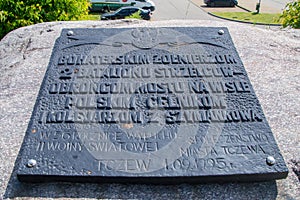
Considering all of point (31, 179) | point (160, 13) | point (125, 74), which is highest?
point (125, 74)

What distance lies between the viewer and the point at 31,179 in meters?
1.61

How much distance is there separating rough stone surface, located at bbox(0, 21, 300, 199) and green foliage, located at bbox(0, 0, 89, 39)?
2.31 ft

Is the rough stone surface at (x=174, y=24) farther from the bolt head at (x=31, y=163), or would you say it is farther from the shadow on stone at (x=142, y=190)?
the bolt head at (x=31, y=163)

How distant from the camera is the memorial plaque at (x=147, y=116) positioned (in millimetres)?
1626

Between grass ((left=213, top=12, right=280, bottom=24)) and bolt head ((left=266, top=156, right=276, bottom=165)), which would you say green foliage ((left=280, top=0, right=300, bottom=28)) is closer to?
bolt head ((left=266, top=156, right=276, bottom=165))

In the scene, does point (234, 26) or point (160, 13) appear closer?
point (234, 26)

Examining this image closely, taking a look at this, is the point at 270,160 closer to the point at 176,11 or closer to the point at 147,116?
the point at 147,116

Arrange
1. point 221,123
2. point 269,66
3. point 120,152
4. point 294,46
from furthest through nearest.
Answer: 1. point 294,46
2. point 269,66
3. point 221,123
4. point 120,152

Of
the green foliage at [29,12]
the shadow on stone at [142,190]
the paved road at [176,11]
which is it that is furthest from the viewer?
the paved road at [176,11]

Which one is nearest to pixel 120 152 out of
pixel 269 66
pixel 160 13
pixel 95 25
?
pixel 269 66

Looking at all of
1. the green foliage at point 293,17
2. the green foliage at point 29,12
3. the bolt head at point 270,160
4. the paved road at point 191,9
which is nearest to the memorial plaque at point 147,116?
the bolt head at point 270,160

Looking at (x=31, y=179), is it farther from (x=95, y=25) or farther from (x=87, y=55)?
(x=95, y=25)

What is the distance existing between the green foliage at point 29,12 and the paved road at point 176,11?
1077cm

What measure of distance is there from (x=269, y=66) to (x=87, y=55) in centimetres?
138
